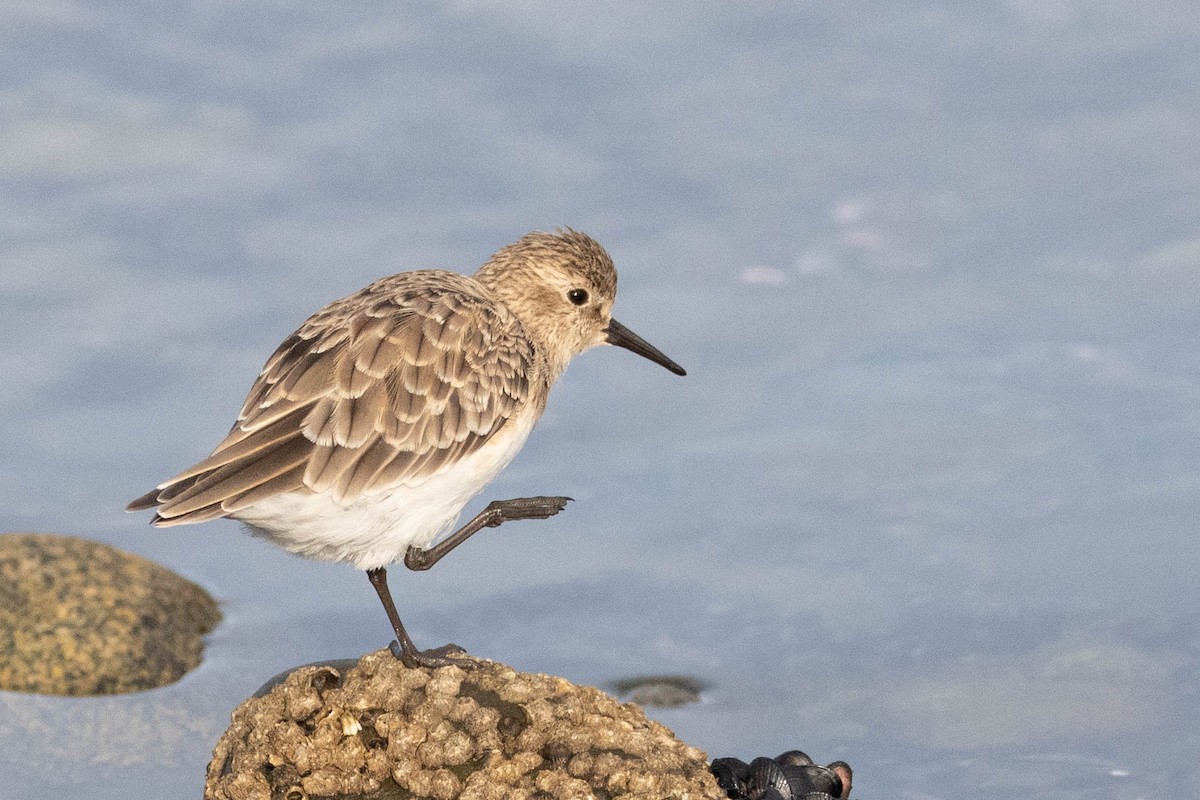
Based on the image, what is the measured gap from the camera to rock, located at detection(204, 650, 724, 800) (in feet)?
24.4

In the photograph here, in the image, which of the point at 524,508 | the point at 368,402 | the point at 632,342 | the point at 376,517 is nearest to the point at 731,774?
the point at 524,508

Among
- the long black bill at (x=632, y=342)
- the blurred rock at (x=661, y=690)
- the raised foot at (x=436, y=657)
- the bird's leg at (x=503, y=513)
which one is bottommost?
the raised foot at (x=436, y=657)

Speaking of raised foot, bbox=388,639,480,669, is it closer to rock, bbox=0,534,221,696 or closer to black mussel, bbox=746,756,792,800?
black mussel, bbox=746,756,792,800

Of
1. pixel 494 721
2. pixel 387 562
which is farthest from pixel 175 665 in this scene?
pixel 494 721

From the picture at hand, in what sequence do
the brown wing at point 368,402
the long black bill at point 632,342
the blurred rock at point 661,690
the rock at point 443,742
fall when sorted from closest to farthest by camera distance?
the rock at point 443,742
the brown wing at point 368,402
the long black bill at point 632,342
the blurred rock at point 661,690

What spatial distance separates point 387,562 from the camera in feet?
28.7

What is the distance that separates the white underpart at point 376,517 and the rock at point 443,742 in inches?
29.3

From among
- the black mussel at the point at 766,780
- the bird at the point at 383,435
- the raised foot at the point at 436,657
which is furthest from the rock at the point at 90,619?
the black mussel at the point at 766,780

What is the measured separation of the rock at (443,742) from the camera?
7438 mm

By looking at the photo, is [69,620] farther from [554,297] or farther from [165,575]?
[554,297]

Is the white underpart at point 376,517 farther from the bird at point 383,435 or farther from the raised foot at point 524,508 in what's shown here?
the raised foot at point 524,508

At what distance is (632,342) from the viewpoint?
10852 millimetres

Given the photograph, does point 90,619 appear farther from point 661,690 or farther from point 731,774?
point 731,774

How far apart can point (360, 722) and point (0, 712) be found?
18.0ft
